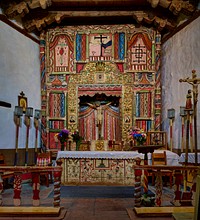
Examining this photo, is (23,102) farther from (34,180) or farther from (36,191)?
(36,191)

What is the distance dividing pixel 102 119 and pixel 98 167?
8.38 feet

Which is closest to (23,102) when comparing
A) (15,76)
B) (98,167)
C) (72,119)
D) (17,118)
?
(17,118)

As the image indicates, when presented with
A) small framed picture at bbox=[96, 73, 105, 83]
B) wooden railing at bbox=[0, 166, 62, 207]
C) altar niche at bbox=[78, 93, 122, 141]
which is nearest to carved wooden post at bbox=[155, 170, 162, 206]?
wooden railing at bbox=[0, 166, 62, 207]

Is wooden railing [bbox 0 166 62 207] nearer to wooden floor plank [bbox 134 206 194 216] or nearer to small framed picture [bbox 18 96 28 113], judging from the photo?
wooden floor plank [bbox 134 206 194 216]

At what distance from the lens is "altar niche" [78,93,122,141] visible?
10.5m

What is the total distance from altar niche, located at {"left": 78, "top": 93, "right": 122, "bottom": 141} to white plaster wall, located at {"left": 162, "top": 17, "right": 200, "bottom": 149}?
5.26 feet

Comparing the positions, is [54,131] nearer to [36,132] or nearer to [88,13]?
[36,132]

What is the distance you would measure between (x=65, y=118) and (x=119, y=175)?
123 inches

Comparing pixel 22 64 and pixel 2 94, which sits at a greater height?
pixel 22 64

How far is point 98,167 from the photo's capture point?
27.1 ft

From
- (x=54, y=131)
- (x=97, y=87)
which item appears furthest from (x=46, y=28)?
(x=54, y=131)

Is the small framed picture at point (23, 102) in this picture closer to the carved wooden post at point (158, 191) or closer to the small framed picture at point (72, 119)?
the small framed picture at point (72, 119)

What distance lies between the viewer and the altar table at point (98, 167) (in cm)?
821

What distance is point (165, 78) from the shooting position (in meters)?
10.4
